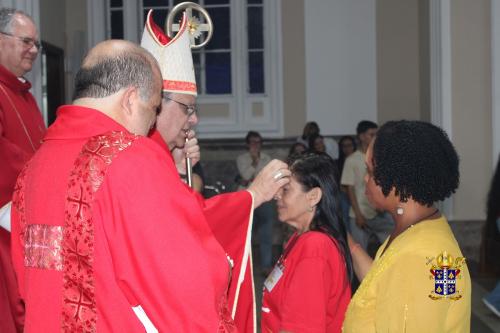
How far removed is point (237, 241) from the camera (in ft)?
9.71

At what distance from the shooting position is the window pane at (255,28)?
12.6m

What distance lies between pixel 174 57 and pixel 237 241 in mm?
814

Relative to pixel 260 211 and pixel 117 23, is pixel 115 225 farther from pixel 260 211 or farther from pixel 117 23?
pixel 117 23

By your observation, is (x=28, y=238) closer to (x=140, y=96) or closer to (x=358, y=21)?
(x=140, y=96)

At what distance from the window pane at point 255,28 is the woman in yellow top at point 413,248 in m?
10.3

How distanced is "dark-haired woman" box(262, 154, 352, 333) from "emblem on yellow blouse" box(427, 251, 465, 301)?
0.66 m

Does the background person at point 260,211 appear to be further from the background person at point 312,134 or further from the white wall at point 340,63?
the white wall at point 340,63

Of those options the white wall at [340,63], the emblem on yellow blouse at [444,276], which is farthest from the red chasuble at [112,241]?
the white wall at [340,63]

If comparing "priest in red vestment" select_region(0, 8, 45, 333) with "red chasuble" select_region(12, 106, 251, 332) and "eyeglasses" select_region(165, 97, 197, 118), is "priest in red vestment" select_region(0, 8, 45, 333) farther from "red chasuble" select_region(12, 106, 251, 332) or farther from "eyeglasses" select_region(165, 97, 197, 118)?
"red chasuble" select_region(12, 106, 251, 332)

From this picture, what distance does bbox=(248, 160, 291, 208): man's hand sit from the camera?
2955mm

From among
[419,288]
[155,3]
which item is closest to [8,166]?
[419,288]

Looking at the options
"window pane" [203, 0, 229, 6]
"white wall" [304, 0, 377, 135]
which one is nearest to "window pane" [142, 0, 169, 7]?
"window pane" [203, 0, 229, 6]

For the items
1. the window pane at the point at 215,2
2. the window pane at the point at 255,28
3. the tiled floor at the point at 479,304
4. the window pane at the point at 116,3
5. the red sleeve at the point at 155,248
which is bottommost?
the tiled floor at the point at 479,304

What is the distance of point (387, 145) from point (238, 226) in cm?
78
